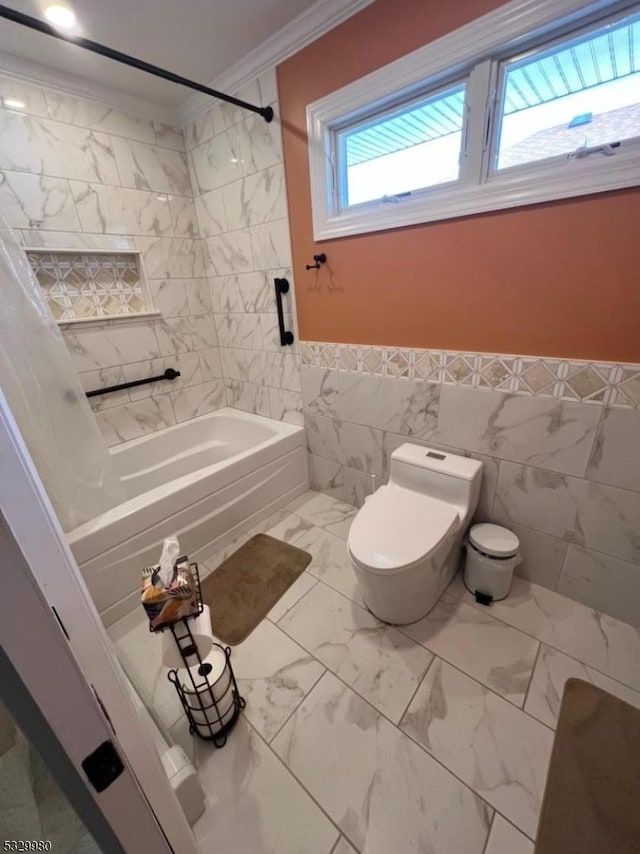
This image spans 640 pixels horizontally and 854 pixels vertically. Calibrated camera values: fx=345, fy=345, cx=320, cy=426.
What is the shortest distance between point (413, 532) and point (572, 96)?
1.58m

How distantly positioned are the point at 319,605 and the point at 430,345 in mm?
1283

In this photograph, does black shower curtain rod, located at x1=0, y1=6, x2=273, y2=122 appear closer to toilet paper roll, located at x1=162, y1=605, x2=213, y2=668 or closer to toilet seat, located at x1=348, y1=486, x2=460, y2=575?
toilet paper roll, located at x1=162, y1=605, x2=213, y2=668

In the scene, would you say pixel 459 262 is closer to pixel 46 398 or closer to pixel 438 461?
pixel 438 461

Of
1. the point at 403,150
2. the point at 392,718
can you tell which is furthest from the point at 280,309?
the point at 392,718

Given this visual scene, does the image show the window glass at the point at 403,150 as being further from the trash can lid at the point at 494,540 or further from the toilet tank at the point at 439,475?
the trash can lid at the point at 494,540

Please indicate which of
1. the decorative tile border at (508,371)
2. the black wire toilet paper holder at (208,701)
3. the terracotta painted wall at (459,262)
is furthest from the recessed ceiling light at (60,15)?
the black wire toilet paper holder at (208,701)

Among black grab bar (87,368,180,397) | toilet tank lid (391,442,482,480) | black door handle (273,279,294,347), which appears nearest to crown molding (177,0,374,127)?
black door handle (273,279,294,347)

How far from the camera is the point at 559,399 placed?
129cm

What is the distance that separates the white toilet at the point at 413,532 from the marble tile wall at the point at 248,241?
3.08 ft

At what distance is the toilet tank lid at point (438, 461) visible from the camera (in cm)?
148

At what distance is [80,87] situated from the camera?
1.77m

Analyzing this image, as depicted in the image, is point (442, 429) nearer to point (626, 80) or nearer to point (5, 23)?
point (626, 80)

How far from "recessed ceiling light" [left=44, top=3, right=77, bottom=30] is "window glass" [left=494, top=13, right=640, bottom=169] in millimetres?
1692

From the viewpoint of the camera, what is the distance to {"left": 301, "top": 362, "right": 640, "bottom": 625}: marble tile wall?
49.4 inches
